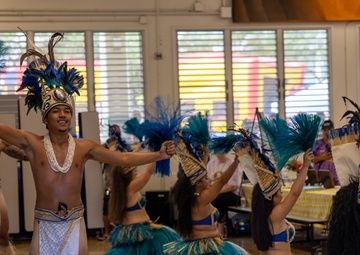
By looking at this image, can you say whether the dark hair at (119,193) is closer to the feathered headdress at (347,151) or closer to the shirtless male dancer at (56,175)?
the shirtless male dancer at (56,175)

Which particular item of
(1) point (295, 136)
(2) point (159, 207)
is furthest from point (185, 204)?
(2) point (159, 207)

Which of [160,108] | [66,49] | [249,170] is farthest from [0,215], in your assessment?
[66,49]

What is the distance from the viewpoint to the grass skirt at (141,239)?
6.73m

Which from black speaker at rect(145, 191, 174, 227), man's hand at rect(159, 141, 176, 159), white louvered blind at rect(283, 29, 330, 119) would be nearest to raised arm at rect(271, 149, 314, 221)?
man's hand at rect(159, 141, 176, 159)

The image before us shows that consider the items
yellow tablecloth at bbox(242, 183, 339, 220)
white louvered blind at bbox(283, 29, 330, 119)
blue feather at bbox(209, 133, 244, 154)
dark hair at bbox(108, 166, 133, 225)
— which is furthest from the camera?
white louvered blind at bbox(283, 29, 330, 119)

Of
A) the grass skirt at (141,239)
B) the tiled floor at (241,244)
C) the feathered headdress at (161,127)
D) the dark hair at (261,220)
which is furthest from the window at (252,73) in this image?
the dark hair at (261,220)

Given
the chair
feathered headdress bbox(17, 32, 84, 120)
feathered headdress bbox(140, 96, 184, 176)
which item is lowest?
the chair

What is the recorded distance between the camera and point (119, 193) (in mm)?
6914

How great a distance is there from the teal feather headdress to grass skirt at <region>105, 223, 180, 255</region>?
2.07m

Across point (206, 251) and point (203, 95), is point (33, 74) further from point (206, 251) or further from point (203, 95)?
point (203, 95)

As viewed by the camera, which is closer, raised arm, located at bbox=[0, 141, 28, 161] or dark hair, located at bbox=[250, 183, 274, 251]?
dark hair, located at bbox=[250, 183, 274, 251]

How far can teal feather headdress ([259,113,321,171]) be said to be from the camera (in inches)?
188

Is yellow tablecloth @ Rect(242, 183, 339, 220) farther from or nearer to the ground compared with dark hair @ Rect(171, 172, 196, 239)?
nearer to the ground

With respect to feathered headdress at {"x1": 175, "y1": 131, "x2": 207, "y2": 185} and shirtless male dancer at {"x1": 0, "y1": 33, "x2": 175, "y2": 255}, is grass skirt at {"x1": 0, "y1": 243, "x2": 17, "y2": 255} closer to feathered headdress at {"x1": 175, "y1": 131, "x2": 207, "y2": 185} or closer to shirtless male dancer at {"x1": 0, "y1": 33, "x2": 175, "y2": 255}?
feathered headdress at {"x1": 175, "y1": 131, "x2": 207, "y2": 185}
